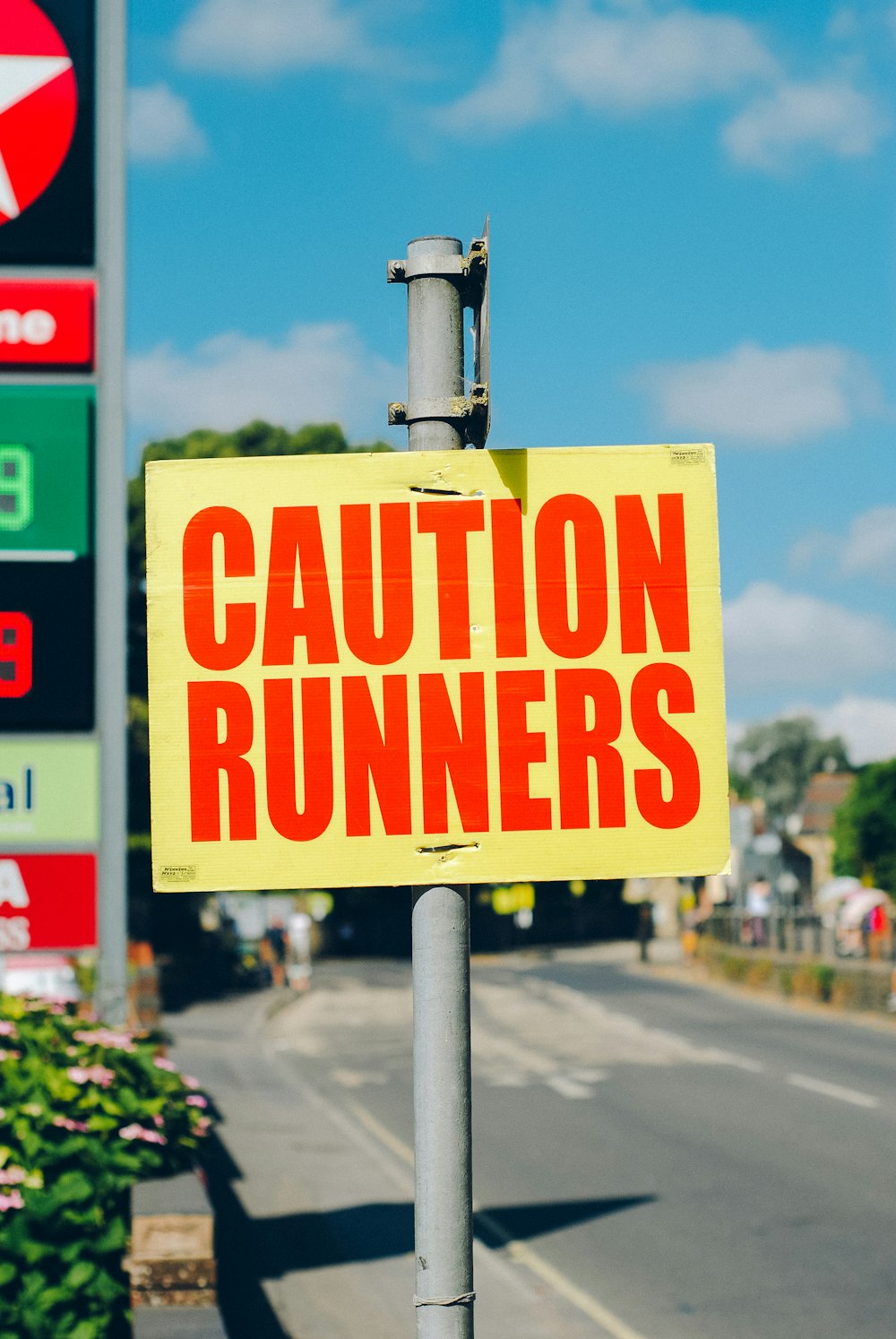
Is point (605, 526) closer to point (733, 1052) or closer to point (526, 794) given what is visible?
point (526, 794)

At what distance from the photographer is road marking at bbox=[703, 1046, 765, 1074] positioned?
2297 centimetres

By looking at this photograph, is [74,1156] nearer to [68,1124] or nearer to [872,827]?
[68,1124]

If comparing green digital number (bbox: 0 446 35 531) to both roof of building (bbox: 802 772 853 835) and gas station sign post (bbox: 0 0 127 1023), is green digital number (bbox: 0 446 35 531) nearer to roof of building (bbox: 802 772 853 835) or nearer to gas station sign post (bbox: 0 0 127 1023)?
gas station sign post (bbox: 0 0 127 1023)

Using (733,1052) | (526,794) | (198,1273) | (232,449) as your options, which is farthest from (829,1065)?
(232,449)

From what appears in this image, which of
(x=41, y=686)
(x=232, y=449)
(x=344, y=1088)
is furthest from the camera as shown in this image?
(x=232, y=449)

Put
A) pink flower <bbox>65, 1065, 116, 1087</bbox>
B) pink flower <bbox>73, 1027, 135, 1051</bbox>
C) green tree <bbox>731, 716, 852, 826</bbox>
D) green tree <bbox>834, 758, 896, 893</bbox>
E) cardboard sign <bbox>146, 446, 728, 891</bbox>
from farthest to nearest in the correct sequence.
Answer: green tree <bbox>731, 716, 852, 826</bbox> → green tree <bbox>834, 758, 896, 893</bbox> → pink flower <bbox>73, 1027, 135, 1051</bbox> → pink flower <bbox>65, 1065, 116, 1087</bbox> → cardboard sign <bbox>146, 446, 728, 891</bbox>

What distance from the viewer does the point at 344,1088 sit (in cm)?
2250

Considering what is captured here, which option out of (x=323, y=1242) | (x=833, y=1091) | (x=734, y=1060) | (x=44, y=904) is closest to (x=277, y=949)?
(x=734, y=1060)

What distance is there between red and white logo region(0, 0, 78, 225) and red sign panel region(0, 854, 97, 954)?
308 cm

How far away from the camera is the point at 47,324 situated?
27.3 ft

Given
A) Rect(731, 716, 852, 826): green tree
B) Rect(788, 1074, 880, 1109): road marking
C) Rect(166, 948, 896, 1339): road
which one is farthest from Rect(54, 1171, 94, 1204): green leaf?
Rect(731, 716, 852, 826): green tree

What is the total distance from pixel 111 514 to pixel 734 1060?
1797 centimetres

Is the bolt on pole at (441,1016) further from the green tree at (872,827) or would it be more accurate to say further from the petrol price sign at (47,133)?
the green tree at (872,827)

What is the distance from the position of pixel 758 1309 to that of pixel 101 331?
668cm
